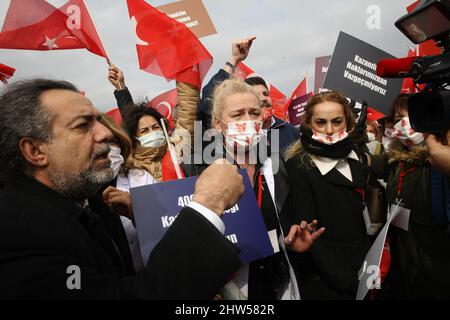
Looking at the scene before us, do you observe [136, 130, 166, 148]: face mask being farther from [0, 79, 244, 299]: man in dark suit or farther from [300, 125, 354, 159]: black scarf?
[0, 79, 244, 299]: man in dark suit

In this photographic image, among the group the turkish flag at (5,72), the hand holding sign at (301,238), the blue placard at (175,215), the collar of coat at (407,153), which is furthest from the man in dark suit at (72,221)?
the turkish flag at (5,72)

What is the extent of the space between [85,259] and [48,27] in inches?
107

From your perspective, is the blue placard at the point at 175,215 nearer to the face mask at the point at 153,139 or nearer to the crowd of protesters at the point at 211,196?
the crowd of protesters at the point at 211,196

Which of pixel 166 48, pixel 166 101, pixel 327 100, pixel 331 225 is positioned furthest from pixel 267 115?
pixel 166 101

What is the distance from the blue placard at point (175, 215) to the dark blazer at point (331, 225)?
635 millimetres

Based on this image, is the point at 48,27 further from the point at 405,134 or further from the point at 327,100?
the point at 405,134

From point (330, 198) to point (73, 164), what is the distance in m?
1.78

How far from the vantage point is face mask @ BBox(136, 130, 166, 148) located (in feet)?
10.9

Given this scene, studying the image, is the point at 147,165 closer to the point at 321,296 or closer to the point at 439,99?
the point at 321,296

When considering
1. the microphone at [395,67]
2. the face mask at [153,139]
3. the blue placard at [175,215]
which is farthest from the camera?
the face mask at [153,139]

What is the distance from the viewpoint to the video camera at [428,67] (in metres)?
1.32

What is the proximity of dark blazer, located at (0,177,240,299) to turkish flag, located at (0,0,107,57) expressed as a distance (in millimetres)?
2323

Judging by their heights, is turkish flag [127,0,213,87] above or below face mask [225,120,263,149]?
above

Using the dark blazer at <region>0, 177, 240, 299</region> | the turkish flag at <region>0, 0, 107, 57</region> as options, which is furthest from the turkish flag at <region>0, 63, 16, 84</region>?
the dark blazer at <region>0, 177, 240, 299</region>
